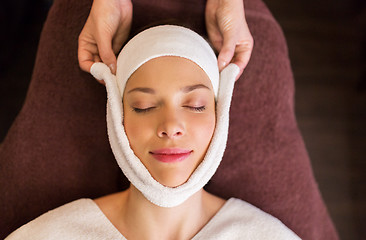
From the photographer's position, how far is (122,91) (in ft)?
3.47

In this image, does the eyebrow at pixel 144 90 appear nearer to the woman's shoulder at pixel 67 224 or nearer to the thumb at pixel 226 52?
the thumb at pixel 226 52

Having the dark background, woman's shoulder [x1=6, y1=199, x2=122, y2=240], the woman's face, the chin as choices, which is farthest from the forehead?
the dark background

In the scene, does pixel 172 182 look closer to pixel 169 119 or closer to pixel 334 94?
pixel 169 119

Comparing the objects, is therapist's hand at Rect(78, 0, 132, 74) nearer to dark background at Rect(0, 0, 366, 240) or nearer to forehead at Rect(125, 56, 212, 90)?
forehead at Rect(125, 56, 212, 90)

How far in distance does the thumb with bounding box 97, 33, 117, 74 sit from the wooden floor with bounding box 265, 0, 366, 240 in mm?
1089

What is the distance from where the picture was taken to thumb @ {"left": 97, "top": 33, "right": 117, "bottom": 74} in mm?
1135

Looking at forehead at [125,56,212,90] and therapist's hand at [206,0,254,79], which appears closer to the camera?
forehead at [125,56,212,90]

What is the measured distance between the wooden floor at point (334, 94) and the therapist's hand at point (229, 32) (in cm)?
78

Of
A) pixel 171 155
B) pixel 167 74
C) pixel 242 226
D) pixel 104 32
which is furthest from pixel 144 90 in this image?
pixel 242 226

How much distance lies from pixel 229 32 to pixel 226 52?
70 millimetres

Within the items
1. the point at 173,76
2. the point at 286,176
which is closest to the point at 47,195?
the point at 173,76

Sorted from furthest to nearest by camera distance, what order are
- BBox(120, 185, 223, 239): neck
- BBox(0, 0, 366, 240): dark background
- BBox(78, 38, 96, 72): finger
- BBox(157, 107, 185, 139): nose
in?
BBox(0, 0, 366, 240): dark background, BBox(78, 38, 96, 72): finger, BBox(120, 185, 223, 239): neck, BBox(157, 107, 185, 139): nose

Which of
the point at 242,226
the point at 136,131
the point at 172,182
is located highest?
the point at 136,131

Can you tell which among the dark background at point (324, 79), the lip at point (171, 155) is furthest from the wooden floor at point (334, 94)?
the lip at point (171, 155)
